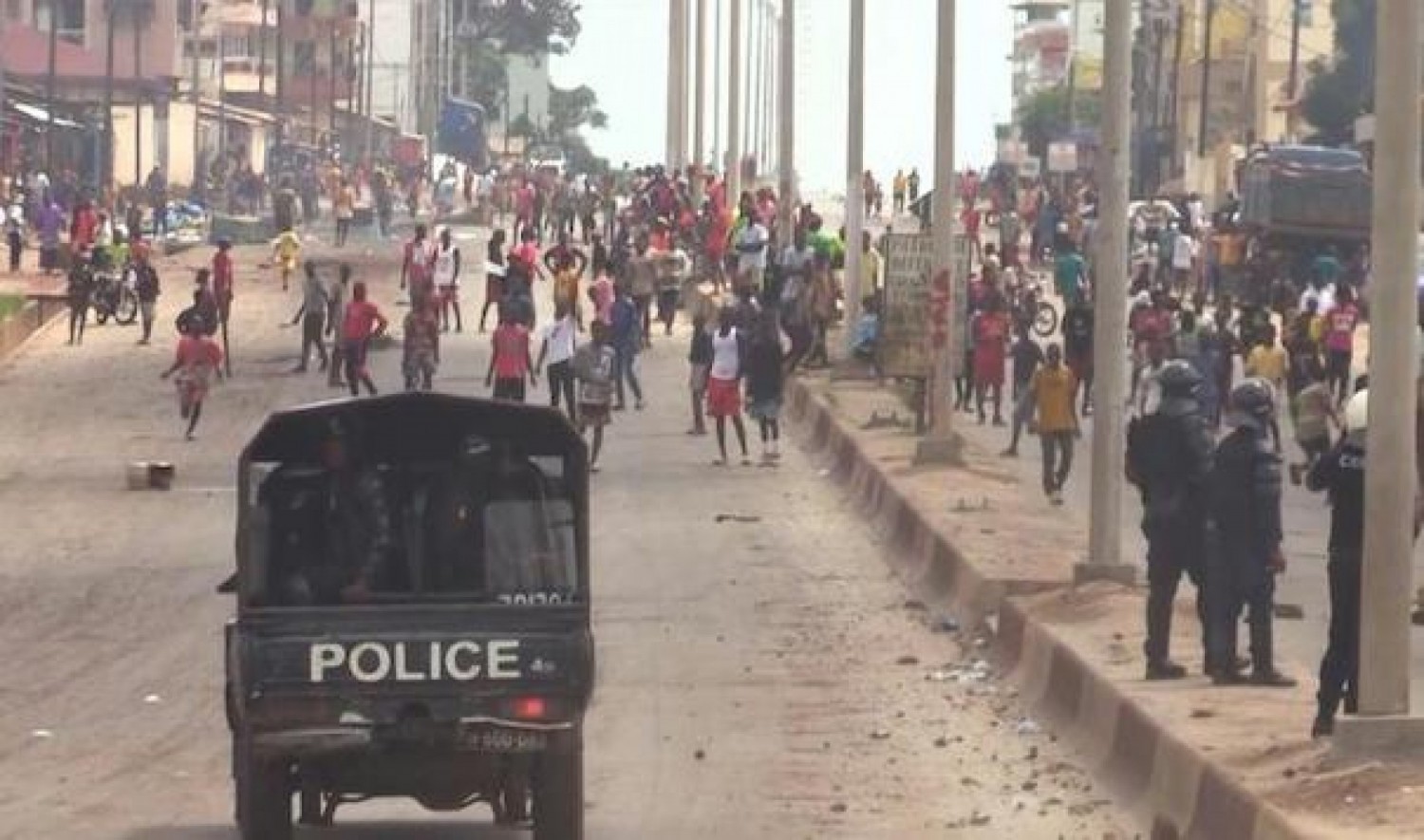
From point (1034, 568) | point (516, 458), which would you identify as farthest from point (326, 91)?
point (516, 458)

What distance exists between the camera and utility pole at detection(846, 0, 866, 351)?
149ft

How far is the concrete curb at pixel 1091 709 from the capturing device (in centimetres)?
1498

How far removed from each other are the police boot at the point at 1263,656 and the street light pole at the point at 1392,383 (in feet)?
9.59

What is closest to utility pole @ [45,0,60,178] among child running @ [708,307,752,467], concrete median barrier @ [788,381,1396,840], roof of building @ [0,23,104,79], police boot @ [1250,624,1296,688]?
roof of building @ [0,23,104,79]

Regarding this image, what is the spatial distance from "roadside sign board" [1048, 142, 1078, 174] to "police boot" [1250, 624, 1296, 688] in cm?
8231

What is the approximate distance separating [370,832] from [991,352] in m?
24.7

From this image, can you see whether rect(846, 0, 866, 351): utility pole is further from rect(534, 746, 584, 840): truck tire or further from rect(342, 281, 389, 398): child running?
rect(534, 746, 584, 840): truck tire

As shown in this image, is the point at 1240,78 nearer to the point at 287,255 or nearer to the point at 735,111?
the point at 735,111

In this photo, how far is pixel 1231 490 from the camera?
17703mm

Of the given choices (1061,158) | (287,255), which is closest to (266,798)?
(287,255)

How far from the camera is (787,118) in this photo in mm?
55250

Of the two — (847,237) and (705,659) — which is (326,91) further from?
(705,659)

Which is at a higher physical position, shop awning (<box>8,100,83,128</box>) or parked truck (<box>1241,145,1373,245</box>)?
shop awning (<box>8,100,83,128</box>)

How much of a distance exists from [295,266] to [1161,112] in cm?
6392
